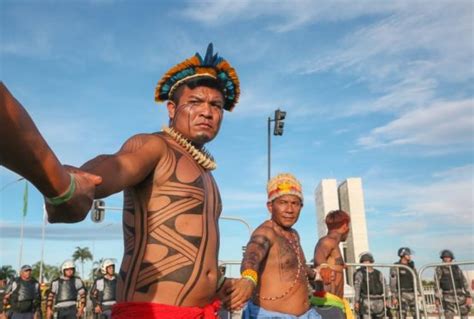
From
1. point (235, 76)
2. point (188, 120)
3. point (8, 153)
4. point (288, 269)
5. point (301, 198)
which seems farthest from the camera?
point (301, 198)

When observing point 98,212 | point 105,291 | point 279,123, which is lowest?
point 105,291

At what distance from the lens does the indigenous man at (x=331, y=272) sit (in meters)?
5.35

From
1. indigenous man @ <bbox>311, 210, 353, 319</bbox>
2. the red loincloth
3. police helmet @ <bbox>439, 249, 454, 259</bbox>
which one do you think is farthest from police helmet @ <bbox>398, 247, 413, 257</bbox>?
the red loincloth

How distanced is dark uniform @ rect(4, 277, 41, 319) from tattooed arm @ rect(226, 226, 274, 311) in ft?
28.4

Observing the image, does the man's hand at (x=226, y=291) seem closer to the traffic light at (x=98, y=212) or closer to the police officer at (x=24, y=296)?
the police officer at (x=24, y=296)

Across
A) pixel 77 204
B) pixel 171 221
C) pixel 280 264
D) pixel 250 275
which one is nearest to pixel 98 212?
pixel 280 264

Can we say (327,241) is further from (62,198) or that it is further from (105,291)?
(105,291)

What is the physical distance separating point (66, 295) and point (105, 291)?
1.07m

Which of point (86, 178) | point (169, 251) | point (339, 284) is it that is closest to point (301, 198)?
point (339, 284)

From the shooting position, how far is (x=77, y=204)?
128 centimetres

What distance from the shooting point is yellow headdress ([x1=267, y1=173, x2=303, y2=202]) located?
184 inches

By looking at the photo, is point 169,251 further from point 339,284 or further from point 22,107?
point 339,284

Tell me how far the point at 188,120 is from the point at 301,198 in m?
2.44

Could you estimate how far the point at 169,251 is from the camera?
2225 mm
